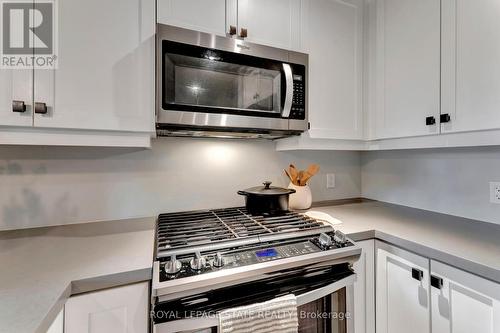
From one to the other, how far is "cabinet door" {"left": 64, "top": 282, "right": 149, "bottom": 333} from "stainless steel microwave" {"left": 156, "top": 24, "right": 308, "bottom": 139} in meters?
0.65

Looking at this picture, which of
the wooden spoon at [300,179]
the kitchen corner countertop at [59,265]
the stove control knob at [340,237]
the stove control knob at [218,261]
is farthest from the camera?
the wooden spoon at [300,179]

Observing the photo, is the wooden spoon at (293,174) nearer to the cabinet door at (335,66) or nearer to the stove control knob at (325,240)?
the cabinet door at (335,66)

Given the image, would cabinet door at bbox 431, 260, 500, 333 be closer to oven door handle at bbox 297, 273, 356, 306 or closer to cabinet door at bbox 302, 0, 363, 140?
oven door handle at bbox 297, 273, 356, 306

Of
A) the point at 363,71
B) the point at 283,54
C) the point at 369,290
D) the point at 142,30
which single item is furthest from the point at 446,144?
the point at 142,30

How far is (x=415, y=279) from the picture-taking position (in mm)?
1018

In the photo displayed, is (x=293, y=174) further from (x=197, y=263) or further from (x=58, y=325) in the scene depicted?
(x=58, y=325)

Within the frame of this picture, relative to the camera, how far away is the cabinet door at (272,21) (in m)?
1.24

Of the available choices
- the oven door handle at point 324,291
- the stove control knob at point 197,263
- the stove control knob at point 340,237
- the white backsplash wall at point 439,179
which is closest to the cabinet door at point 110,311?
the stove control knob at point 197,263

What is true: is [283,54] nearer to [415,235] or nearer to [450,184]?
[415,235]

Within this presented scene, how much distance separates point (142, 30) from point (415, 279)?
156cm

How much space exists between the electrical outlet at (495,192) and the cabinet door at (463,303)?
0.61 meters

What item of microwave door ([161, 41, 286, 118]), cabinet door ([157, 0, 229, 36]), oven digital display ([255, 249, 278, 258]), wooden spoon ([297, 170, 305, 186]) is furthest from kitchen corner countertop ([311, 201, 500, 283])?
cabinet door ([157, 0, 229, 36])

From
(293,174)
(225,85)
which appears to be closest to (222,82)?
(225,85)

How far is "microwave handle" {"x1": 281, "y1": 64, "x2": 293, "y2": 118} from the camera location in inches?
49.1
